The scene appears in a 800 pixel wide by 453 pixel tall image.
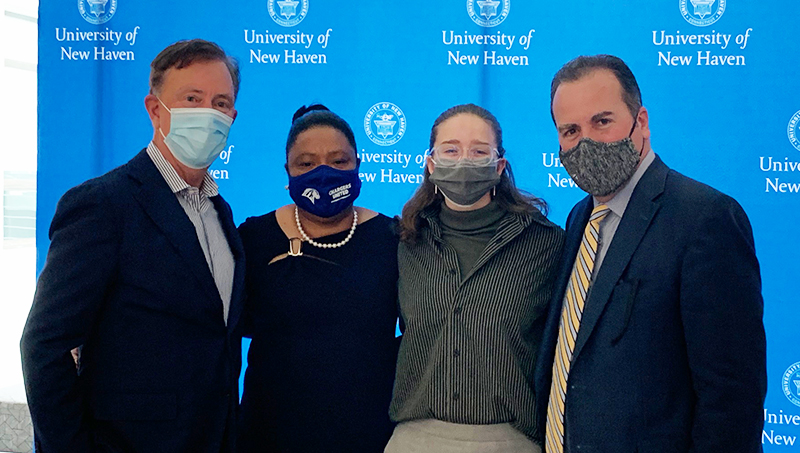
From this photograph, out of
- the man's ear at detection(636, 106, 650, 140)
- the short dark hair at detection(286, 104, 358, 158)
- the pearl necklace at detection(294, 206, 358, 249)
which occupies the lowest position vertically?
the pearl necklace at detection(294, 206, 358, 249)

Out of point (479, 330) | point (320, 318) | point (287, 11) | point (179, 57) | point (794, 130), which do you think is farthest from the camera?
point (287, 11)

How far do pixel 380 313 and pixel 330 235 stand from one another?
0.30 meters

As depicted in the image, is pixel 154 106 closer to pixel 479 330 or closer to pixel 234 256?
pixel 234 256

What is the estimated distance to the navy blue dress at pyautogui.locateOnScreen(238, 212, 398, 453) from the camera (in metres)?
2.05

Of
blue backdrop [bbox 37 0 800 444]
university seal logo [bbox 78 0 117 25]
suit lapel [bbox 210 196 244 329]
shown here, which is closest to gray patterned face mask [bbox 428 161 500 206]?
suit lapel [bbox 210 196 244 329]

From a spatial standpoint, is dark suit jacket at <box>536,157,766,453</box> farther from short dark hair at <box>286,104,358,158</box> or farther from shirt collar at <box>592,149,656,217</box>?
short dark hair at <box>286,104,358,158</box>

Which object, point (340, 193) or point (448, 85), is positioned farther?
point (448, 85)

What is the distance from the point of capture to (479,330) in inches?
72.7

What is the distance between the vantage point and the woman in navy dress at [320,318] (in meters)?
2.06

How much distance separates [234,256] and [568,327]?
1.02m

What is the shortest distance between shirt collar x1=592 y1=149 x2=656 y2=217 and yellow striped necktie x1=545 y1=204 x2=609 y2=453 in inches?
1.4

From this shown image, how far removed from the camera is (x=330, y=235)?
85.4 inches

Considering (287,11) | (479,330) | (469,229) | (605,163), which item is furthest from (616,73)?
(287,11)

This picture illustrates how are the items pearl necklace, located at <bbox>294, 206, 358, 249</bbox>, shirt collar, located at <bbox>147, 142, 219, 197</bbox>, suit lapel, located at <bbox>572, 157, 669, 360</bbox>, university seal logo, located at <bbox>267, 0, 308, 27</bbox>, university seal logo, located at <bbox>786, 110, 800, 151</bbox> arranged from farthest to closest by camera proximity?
university seal logo, located at <bbox>267, 0, 308, 27</bbox> → university seal logo, located at <bbox>786, 110, 800, 151</bbox> → pearl necklace, located at <bbox>294, 206, 358, 249</bbox> → shirt collar, located at <bbox>147, 142, 219, 197</bbox> → suit lapel, located at <bbox>572, 157, 669, 360</bbox>
